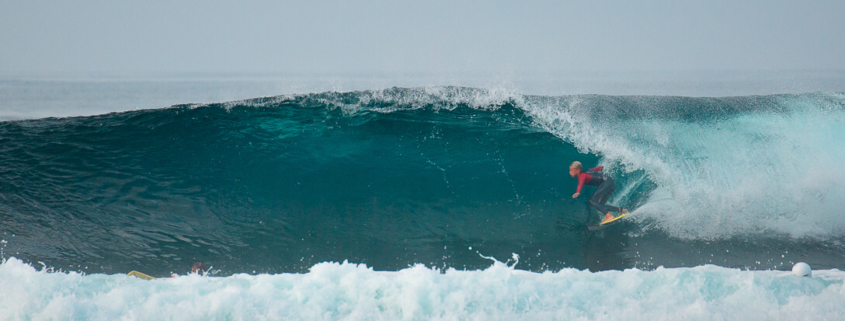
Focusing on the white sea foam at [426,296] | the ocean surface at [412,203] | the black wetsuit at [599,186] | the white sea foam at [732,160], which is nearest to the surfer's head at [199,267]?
the ocean surface at [412,203]

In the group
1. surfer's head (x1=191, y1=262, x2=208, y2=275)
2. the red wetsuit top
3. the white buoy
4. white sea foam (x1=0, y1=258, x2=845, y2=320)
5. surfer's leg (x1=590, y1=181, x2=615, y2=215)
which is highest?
the red wetsuit top

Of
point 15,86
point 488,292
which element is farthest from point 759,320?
point 15,86

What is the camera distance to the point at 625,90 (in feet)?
20.3

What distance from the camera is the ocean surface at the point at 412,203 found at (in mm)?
2686

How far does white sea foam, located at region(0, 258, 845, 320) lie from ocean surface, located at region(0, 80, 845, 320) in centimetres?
1

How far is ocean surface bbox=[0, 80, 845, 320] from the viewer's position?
2686 mm

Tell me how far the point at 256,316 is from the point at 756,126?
21.2ft

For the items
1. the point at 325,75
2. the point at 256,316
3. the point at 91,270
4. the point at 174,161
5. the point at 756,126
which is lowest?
the point at 91,270

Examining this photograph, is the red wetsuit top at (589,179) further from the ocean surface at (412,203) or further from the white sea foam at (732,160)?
the white sea foam at (732,160)

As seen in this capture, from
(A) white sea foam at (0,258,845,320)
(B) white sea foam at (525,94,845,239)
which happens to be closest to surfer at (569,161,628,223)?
(B) white sea foam at (525,94,845,239)

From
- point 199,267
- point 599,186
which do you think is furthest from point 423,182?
point 199,267

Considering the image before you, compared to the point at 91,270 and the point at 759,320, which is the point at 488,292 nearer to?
the point at 759,320

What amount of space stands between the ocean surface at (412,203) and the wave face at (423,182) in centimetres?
2

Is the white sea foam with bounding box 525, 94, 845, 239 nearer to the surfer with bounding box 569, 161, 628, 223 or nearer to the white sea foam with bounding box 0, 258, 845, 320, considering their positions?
the surfer with bounding box 569, 161, 628, 223
